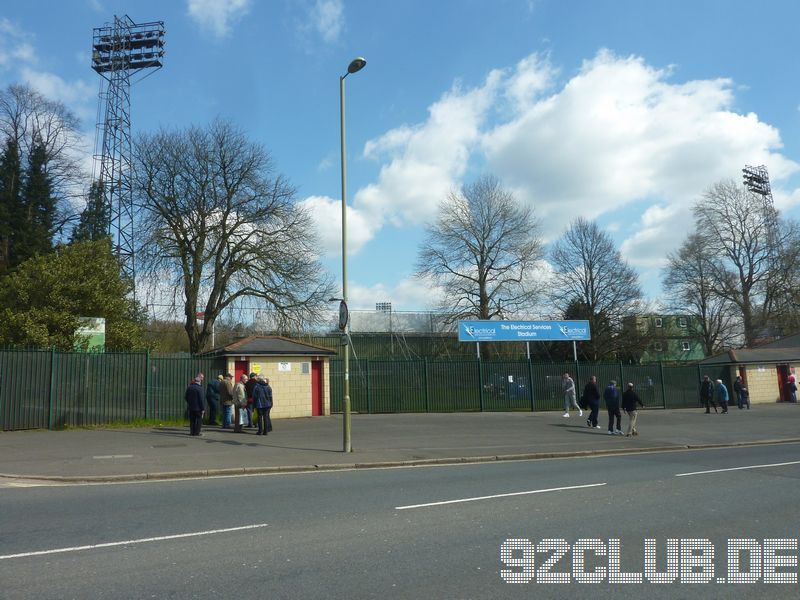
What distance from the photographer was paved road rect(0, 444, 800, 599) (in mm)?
4816

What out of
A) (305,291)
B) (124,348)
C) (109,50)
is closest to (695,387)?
(305,291)

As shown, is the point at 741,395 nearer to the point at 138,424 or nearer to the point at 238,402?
the point at 238,402

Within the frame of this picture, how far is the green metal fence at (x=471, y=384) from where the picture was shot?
25391 millimetres

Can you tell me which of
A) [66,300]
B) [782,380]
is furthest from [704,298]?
[66,300]

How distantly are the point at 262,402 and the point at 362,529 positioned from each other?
10.4 meters

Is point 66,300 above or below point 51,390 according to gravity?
above

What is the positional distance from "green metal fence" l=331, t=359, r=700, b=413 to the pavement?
185 cm

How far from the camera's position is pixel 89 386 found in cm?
1833

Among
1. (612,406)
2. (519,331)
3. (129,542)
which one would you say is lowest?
(129,542)

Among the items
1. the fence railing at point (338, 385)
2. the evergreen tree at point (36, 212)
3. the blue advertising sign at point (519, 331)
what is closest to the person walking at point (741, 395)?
the fence railing at point (338, 385)

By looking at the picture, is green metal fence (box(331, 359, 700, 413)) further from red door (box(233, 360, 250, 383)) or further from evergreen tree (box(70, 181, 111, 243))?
evergreen tree (box(70, 181, 111, 243))

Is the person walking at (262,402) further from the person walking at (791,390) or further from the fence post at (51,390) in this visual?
the person walking at (791,390)

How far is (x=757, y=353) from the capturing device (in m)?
34.4

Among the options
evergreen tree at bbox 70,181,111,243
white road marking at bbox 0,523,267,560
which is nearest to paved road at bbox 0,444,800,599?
white road marking at bbox 0,523,267,560
